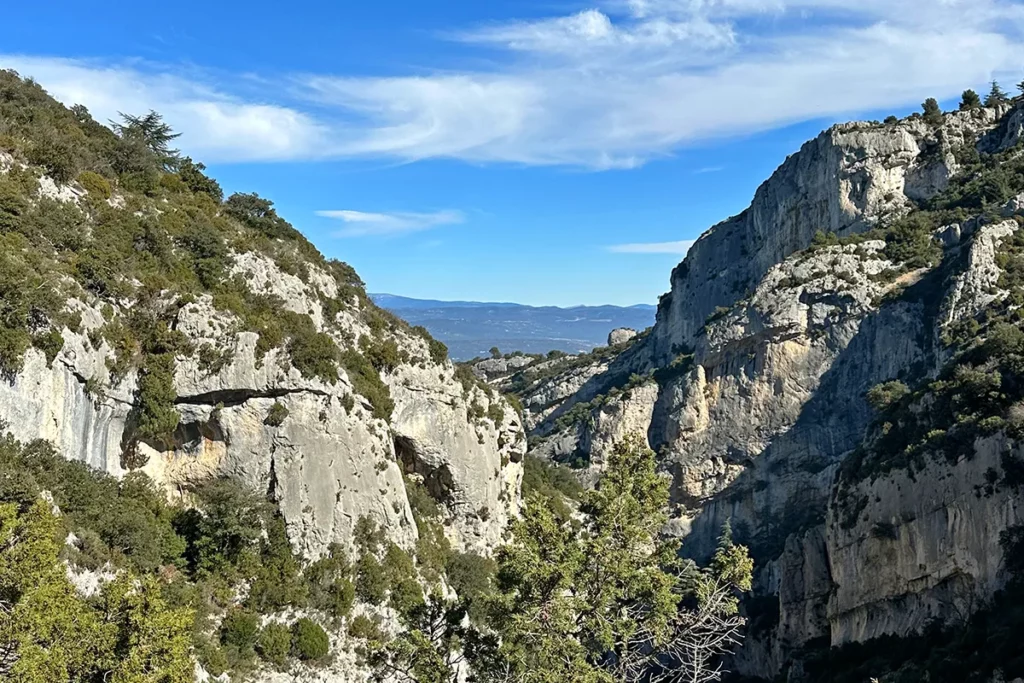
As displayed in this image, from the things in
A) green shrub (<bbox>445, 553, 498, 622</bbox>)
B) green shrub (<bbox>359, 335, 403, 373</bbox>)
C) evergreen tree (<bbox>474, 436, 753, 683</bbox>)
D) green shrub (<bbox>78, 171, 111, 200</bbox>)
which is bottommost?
green shrub (<bbox>445, 553, 498, 622</bbox>)

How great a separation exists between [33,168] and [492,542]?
22052 millimetres

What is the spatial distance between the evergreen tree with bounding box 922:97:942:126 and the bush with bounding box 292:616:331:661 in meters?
69.7

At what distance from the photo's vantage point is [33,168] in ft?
85.8

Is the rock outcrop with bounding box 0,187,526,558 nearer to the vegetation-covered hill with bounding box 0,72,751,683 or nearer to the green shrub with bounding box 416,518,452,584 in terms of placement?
the vegetation-covered hill with bounding box 0,72,751,683

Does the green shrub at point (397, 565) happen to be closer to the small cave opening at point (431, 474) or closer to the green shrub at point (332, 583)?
the green shrub at point (332, 583)

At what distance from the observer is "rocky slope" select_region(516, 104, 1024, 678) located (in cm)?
3028

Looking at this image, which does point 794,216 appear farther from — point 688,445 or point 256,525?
→ point 256,525

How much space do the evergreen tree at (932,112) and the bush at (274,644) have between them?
70.6m

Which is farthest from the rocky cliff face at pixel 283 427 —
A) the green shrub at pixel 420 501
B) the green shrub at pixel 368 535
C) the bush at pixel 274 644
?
the bush at pixel 274 644

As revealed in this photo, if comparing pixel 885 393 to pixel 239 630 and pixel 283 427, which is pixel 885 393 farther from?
pixel 239 630

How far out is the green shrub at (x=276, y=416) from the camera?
25.9 metres

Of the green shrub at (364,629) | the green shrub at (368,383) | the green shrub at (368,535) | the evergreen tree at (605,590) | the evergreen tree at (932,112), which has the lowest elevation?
the green shrub at (364,629)

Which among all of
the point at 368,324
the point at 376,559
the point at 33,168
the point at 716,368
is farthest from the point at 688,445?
the point at 33,168

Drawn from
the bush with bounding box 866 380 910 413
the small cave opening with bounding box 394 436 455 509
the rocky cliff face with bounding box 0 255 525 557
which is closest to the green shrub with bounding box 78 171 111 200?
the rocky cliff face with bounding box 0 255 525 557
